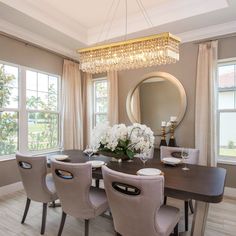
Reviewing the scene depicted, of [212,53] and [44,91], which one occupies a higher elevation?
[212,53]

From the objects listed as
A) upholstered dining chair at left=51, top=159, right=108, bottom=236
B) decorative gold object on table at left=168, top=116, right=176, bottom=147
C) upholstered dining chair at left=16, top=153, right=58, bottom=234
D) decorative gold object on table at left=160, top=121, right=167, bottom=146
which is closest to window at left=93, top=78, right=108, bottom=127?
decorative gold object on table at left=160, top=121, right=167, bottom=146

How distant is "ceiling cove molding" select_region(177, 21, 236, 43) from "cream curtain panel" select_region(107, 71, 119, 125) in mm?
1645

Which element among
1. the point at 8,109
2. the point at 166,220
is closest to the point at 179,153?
the point at 166,220

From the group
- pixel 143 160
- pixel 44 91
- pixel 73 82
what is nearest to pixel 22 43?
Result: pixel 44 91

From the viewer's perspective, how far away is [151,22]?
3.46 metres

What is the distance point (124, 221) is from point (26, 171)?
51.5 inches

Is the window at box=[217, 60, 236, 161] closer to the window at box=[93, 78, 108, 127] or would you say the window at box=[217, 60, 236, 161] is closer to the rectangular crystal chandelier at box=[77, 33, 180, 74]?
the rectangular crystal chandelier at box=[77, 33, 180, 74]

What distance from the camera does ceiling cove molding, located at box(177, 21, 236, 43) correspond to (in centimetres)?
331

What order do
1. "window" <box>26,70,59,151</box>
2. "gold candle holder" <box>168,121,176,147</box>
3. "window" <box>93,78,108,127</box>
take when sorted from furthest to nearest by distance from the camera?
"window" <box>93,78,108,127</box>, "window" <box>26,70,59,151</box>, "gold candle holder" <box>168,121,176,147</box>

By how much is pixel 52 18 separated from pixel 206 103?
3.00 metres

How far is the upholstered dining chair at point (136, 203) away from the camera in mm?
1424

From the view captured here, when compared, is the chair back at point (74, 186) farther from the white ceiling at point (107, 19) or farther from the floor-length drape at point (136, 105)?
the floor-length drape at point (136, 105)

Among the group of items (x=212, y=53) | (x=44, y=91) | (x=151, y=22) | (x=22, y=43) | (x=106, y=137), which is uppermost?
(x=151, y=22)

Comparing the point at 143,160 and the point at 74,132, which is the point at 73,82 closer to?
the point at 74,132
